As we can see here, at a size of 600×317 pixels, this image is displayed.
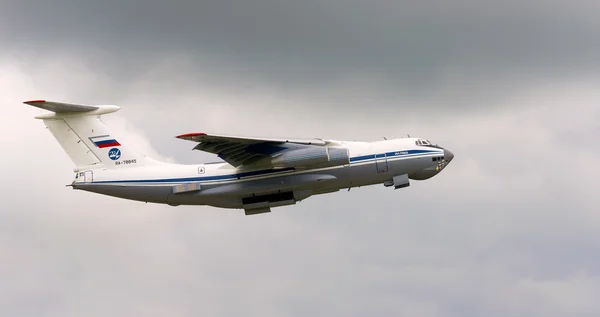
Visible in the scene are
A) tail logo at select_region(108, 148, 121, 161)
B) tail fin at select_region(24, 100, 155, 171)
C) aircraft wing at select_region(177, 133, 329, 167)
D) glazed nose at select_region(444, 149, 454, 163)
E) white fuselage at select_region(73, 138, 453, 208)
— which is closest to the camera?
aircraft wing at select_region(177, 133, 329, 167)

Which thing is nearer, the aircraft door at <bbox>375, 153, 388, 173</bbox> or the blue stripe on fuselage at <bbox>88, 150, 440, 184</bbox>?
the blue stripe on fuselage at <bbox>88, 150, 440, 184</bbox>

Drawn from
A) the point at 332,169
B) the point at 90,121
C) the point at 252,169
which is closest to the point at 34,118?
the point at 90,121

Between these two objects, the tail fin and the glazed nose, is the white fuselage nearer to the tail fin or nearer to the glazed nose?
the tail fin

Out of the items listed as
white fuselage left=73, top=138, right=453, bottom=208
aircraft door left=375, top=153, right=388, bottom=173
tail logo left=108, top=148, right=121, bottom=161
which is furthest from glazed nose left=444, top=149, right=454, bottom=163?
tail logo left=108, top=148, right=121, bottom=161

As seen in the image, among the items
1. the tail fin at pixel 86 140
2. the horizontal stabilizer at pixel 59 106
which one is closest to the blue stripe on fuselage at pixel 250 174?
the tail fin at pixel 86 140

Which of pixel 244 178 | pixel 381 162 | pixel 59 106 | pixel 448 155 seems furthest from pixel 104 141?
pixel 448 155

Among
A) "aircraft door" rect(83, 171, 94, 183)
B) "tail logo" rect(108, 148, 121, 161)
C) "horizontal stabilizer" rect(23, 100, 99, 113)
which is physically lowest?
"aircraft door" rect(83, 171, 94, 183)

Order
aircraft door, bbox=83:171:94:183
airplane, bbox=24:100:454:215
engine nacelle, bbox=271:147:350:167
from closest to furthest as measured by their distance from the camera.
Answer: engine nacelle, bbox=271:147:350:167, airplane, bbox=24:100:454:215, aircraft door, bbox=83:171:94:183

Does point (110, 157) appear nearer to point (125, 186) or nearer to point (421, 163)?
point (125, 186)

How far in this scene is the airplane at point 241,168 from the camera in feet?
104

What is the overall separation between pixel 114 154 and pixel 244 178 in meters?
4.28

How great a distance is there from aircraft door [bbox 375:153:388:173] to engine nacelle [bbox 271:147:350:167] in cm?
114

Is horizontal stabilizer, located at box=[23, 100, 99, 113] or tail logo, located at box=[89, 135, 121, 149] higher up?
horizontal stabilizer, located at box=[23, 100, 99, 113]

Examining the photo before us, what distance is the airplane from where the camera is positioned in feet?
104
